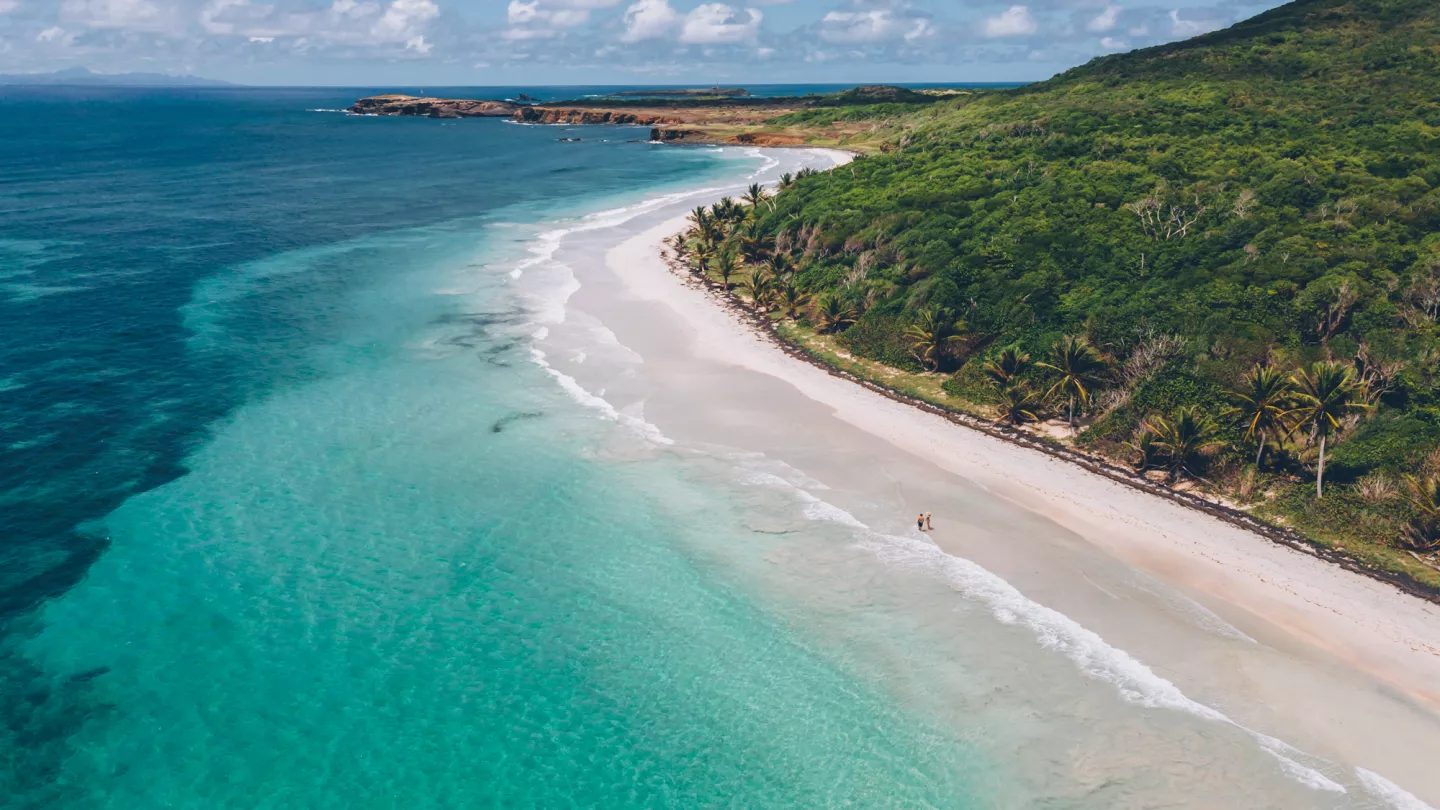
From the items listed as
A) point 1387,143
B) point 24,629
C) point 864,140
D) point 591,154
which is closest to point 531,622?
point 24,629

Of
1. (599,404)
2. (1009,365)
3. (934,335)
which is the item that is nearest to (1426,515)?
(1009,365)

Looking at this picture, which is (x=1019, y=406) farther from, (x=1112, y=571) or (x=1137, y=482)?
(x=1112, y=571)

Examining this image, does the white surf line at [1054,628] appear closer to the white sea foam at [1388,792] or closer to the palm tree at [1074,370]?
the white sea foam at [1388,792]

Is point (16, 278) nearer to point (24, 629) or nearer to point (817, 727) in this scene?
point (24, 629)

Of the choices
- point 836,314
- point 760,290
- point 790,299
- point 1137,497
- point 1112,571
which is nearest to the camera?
point 1112,571

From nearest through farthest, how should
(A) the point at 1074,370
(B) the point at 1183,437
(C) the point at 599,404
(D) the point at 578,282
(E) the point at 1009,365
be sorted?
(B) the point at 1183,437 < (A) the point at 1074,370 < (E) the point at 1009,365 < (C) the point at 599,404 < (D) the point at 578,282

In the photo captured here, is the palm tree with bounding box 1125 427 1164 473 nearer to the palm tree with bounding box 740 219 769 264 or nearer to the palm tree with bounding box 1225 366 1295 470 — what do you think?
the palm tree with bounding box 1225 366 1295 470

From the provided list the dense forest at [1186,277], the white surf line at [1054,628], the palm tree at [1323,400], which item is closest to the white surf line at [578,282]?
the white surf line at [1054,628]
